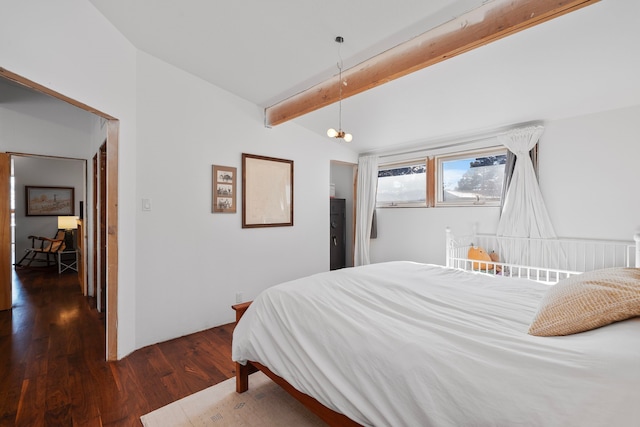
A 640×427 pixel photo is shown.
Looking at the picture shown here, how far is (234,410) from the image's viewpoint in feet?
5.70

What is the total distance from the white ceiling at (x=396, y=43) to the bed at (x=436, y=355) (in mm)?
1675

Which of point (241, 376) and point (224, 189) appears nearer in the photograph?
point (241, 376)

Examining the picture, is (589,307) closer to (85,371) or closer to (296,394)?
(296,394)

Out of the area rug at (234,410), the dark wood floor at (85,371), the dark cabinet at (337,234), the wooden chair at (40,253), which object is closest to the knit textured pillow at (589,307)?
the area rug at (234,410)

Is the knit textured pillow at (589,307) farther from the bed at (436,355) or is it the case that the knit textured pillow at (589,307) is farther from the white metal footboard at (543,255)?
the white metal footboard at (543,255)

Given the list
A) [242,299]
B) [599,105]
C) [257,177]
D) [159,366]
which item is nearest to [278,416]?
[159,366]

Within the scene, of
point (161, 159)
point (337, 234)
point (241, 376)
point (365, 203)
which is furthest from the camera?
point (337, 234)

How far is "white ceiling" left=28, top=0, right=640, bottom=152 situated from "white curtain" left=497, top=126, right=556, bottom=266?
0.23 m

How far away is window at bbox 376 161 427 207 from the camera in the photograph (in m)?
4.33

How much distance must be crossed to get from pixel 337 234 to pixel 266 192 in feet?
6.90

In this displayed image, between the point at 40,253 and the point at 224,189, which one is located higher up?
the point at 224,189

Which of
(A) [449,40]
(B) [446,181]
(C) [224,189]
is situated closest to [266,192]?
(C) [224,189]

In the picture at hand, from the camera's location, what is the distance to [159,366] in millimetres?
2256

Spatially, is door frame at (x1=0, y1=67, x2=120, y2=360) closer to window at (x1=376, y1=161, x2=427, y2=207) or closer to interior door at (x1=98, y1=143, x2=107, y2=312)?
interior door at (x1=98, y1=143, x2=107, y2=312)
